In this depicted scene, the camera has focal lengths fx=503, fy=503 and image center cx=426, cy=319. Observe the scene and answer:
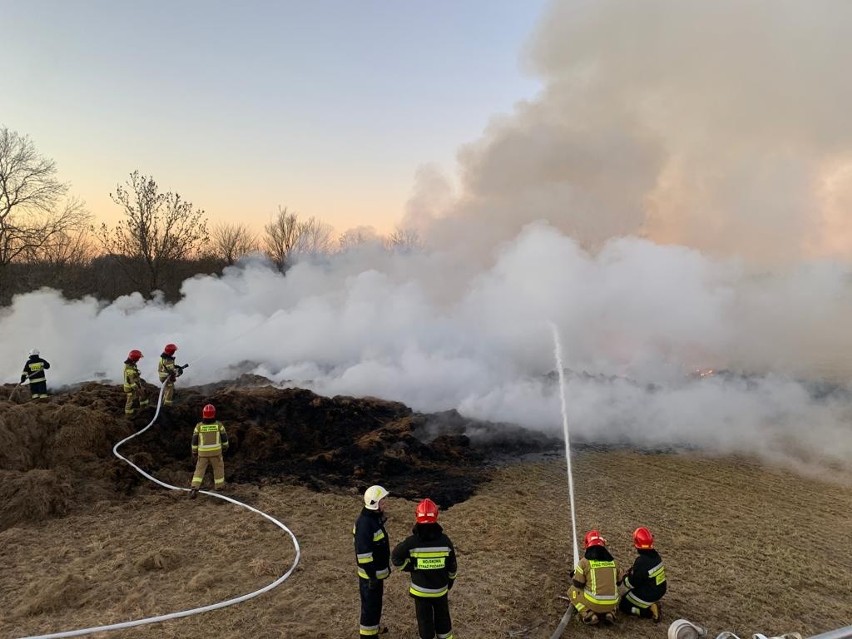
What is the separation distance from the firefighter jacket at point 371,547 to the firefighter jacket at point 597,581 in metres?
2.33

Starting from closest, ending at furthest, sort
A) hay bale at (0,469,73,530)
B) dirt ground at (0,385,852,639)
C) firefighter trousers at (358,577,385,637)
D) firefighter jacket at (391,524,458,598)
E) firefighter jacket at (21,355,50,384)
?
firefighter jacket at (391,524,458,598) < firefighter trousers at (358,577,385,637) < dirt ground at (0,385,852,639) < hay bale at (0,469,73,530) < firefighter jacket at (21,355,50,384)

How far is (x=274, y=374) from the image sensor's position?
67.2 feet

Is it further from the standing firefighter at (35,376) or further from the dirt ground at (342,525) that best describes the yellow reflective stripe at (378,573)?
the standing firefighter at (35,376)

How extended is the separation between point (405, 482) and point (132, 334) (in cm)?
1844

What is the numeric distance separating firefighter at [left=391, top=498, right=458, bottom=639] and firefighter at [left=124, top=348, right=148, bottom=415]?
10.1 meters

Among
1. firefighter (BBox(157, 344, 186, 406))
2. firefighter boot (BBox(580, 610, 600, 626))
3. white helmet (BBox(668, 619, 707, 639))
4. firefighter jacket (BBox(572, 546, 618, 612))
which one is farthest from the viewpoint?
firefighter (BBox(157, 344, 186, 406))

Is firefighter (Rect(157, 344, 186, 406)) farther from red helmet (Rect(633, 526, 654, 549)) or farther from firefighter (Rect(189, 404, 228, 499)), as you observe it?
red helmet (Rect(633, 526, 654, 549))

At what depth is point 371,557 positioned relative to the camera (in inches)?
199

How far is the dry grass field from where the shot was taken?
19.4 ft

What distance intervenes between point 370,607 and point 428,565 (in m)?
0.90

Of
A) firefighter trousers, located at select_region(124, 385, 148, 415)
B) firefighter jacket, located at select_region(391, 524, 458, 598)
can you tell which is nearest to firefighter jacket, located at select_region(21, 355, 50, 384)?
firefighter trousers, located at select_region(124, 385, 148, 415)

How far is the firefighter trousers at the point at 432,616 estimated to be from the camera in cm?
498

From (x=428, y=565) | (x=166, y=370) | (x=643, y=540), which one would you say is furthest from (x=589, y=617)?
(x=166, y=370)

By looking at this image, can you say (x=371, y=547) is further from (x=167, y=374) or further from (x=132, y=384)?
(x=167, y=374)
